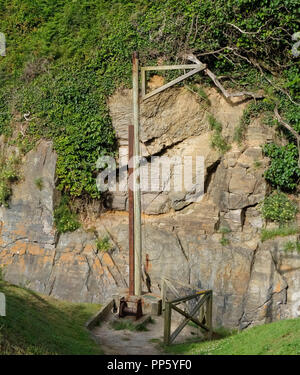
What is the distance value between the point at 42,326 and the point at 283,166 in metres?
8.19

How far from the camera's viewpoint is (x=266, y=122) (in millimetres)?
13109

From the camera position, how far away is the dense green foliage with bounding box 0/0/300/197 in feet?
43.1

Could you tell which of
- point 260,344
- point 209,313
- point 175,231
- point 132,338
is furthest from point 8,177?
point 260,344

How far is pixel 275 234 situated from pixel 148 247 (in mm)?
3776

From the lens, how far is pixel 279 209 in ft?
40.7

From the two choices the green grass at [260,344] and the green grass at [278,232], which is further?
the green grass at [278,232]

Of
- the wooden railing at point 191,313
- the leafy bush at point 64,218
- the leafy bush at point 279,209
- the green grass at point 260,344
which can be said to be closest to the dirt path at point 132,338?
the wooden railing at point 191,313

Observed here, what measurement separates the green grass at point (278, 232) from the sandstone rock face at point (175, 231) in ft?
0.78

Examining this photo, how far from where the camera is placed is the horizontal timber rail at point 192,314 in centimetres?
875

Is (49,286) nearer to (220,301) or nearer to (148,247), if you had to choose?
(148,247)

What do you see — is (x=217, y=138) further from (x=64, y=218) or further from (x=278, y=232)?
(x=64, y=218)

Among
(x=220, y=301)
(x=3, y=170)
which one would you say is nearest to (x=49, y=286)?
(x=3, y=170)

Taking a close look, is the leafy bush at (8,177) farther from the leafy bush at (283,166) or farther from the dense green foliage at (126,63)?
the leafy bush at (283,166)

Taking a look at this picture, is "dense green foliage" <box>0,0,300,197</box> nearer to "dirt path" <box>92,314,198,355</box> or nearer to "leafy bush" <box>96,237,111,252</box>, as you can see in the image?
"leafy bush" <box>96,237,111,252</box>
